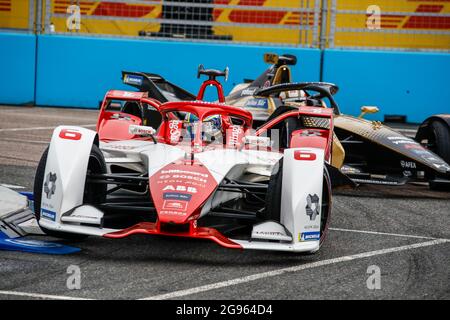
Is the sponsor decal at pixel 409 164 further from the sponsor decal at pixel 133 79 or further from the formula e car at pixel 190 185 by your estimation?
the sponsor decal at pixel 133 79

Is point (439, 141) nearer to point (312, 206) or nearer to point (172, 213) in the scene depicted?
point (312, 206)

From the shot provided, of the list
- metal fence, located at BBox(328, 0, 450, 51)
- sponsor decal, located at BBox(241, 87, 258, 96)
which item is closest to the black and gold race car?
sponsor decal, located at BBox(241, 87, 258, 96)

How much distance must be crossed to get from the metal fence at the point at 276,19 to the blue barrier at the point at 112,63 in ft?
0.73

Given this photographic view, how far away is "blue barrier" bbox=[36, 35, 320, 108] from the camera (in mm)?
16500

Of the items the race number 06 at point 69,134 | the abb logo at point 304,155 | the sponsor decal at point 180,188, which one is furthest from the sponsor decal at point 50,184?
the abb logo at point 304,155

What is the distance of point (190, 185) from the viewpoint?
6.57 meters

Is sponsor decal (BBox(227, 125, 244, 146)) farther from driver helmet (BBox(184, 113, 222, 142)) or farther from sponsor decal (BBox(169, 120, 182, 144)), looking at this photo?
sponsor decal (BBox(169, 120, 182, 144))

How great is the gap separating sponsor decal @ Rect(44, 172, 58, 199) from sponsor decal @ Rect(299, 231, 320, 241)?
172 centimetres

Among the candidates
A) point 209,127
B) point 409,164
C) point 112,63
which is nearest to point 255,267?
point 209,127

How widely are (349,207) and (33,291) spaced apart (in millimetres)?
4256

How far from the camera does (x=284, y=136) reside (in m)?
9.35

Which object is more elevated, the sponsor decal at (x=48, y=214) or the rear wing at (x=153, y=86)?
the rear wing at (x=153, y=86)

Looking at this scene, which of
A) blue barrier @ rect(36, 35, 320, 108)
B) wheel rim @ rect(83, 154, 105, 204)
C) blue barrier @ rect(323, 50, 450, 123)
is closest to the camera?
wheel rim @ rect(83, 154, 105, 204)

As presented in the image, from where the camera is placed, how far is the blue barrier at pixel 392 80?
1608 cm
